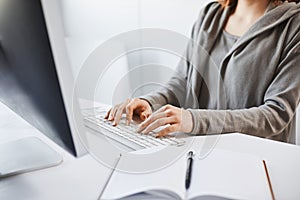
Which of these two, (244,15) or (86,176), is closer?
(86,176)

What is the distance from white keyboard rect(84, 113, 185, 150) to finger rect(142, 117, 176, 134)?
13mm

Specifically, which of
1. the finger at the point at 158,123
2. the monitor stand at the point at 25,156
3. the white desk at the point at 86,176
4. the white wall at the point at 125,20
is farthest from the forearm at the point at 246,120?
the white wall at the point at 125,20

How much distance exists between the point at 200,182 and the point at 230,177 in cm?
6

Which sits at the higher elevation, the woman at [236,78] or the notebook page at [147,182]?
the notebook page at [147,182]

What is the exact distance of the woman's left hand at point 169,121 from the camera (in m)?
0.79

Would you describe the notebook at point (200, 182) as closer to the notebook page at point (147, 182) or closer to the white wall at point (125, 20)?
the notebook page at point (147, 182)

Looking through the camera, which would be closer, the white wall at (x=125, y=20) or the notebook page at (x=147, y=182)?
the notebook page at (x=147, y=182)

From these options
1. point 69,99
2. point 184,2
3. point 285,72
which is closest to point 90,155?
point 69,99

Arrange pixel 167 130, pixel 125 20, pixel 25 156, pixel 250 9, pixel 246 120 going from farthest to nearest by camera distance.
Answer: pixel 125 20, pixel 250 9, pixel 246 120, pixel 167 130, pixel 25 156

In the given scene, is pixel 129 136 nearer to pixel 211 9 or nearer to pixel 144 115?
pixel 144 115

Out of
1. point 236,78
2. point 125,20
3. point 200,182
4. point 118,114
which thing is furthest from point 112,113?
point 125,20

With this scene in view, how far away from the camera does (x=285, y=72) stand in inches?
41.9

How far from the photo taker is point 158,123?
32.3 inches

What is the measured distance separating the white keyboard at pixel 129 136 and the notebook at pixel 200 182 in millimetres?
99
